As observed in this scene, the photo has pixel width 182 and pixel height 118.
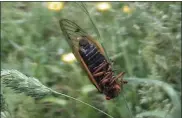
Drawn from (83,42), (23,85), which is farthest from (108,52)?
(23,85)

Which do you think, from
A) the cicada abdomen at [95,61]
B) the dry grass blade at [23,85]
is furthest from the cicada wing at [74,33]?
the dry grass blade at [23,85]

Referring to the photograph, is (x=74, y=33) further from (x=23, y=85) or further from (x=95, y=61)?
(x=23, y=85)

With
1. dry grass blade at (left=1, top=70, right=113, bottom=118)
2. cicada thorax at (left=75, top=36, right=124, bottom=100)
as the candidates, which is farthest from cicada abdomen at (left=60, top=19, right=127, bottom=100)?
dry grass blade at (left=1, top=70, right=113, bottom=118)

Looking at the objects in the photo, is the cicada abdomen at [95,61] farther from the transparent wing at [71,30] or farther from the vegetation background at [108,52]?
the vegetation background at [108,52]

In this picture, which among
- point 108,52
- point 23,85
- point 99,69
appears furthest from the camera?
point 108,52

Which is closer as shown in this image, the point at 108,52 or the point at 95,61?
the point at 95,61

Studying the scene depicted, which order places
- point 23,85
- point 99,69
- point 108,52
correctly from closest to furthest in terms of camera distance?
point 23,85 → point 99,69 → point 108,52

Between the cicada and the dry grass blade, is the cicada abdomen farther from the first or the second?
the dry grass blade

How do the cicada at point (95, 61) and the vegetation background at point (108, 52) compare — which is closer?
the cicada at point (95, 61)
